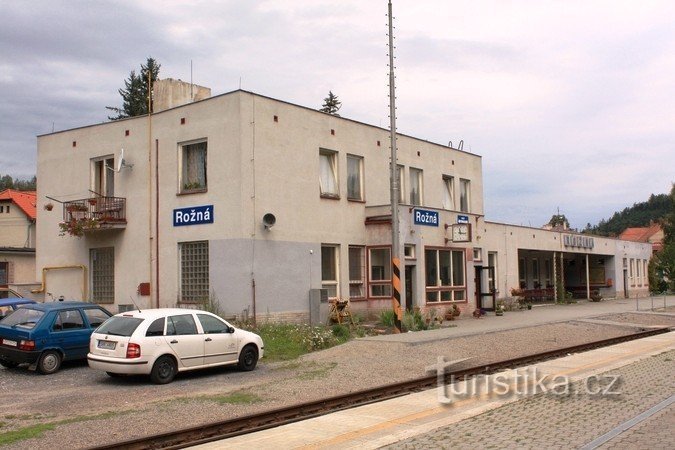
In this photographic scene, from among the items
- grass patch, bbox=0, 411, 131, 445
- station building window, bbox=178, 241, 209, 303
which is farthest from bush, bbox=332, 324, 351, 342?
grass patch, bbox=0, 411, 131, 445

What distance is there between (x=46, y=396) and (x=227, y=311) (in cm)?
896

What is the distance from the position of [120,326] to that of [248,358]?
2974mm

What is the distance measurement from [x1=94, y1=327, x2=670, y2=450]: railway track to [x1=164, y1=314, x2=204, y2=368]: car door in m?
4.06

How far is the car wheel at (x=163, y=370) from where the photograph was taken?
44.5ft

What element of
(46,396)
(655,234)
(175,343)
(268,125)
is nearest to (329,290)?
(268,125)

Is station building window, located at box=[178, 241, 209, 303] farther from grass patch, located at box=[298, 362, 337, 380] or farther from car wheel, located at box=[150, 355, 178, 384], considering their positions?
car wheel, located at box=[150, 355, 178, 384]

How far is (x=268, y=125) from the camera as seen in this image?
2272cm

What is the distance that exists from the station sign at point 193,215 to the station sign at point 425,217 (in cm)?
817

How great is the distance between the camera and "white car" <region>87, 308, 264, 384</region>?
43.9ft

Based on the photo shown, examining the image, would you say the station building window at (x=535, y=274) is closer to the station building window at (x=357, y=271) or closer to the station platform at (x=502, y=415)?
the station building window at (x=357, y=271)

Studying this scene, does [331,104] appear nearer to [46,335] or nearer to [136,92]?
[136,92]

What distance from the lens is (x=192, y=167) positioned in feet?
76.5

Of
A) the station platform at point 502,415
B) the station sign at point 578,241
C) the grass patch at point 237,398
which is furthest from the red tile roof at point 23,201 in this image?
the station platform at point 502,415

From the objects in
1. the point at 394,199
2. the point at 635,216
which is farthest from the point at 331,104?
the point at 635,216
